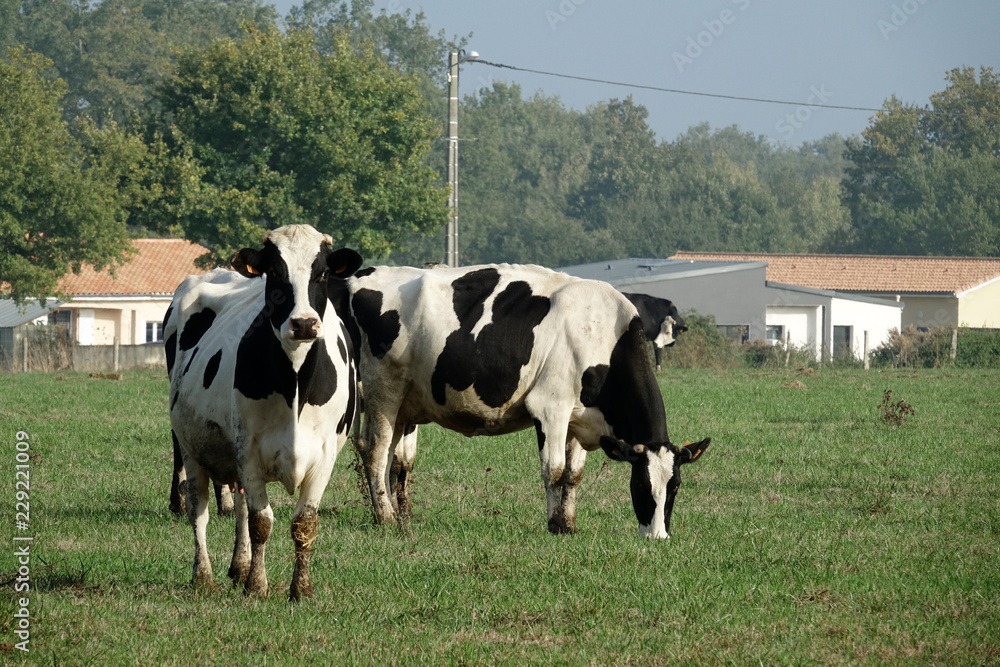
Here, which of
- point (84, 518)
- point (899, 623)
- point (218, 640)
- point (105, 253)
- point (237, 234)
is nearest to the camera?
point (218, 640)

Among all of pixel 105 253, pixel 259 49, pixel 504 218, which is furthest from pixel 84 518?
pixel 504 218

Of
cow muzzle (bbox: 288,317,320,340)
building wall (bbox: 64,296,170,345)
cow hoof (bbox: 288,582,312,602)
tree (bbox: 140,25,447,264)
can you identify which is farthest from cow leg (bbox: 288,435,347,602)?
building wall (bbox: 64,296,170,345)

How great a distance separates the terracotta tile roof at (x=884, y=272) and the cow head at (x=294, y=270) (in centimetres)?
5549

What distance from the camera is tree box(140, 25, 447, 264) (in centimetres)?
4244

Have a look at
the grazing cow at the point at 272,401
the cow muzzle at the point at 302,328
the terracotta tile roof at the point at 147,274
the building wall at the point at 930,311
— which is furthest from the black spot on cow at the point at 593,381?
the building wall at the point at 930,311

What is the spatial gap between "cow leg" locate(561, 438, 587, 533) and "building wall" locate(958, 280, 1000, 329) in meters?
53.3

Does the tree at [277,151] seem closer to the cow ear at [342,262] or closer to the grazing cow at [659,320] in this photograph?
the grazing cow at [659,320]

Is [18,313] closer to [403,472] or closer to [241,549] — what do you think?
[403,472]

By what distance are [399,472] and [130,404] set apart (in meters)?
12.4

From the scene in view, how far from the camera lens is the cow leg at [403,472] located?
33.3 feet

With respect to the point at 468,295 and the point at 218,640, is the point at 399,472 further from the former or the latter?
the point at 218,640

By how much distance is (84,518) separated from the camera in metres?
9.73

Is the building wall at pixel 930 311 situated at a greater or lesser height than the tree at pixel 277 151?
lesser

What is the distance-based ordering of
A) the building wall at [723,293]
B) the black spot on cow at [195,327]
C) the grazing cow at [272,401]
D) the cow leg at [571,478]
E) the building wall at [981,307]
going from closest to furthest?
the grazing cow at [272,401] → the black spot on cow at [195,327] → the cow leg at [571,478] → the building wall at [723,293] → the building wall at [981,307]
